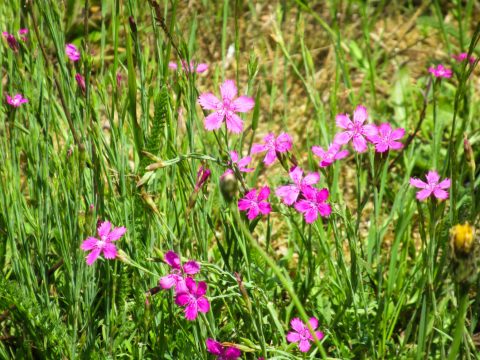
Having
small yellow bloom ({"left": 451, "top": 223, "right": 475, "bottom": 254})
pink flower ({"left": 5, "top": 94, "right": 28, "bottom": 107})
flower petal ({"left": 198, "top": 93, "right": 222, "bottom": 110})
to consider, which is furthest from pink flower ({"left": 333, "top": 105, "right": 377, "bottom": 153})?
pink flower ({"left": 5, "top": 94, "right": 28, "bottom": 107})

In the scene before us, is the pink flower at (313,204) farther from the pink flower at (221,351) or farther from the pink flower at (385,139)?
the pink flower at (221,351)

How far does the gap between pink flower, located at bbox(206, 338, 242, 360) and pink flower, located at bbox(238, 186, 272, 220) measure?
0.80 ft

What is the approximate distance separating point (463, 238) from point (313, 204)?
48 cm

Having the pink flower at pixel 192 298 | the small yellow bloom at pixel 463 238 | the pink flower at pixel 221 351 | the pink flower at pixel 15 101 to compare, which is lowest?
the pink flower at pixel 221 351

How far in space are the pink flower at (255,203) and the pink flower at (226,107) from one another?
15 cm

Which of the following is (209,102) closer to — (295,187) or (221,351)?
(295,187)

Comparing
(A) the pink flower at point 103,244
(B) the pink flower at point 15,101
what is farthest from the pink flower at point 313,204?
(B) the pink flower at point 15,101

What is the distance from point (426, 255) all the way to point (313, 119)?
1285 mm

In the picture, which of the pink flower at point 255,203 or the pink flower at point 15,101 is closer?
the pink flower at point 255,203

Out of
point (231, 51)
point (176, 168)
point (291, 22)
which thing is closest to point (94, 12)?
point (231, 51)

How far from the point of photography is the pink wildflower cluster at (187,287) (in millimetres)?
1079

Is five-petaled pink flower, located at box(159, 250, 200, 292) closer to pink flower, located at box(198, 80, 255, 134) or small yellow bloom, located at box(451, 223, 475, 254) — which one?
pink flower, located at box(198, 80, 255, 134)

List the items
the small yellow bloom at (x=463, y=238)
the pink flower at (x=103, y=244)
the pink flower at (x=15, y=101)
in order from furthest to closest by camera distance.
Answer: the pink flower at (x=15, y=101), the pink flower at (x=103, y=244), the small yellow bloom at (x=463, y=238)

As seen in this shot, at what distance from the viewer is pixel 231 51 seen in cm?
269
